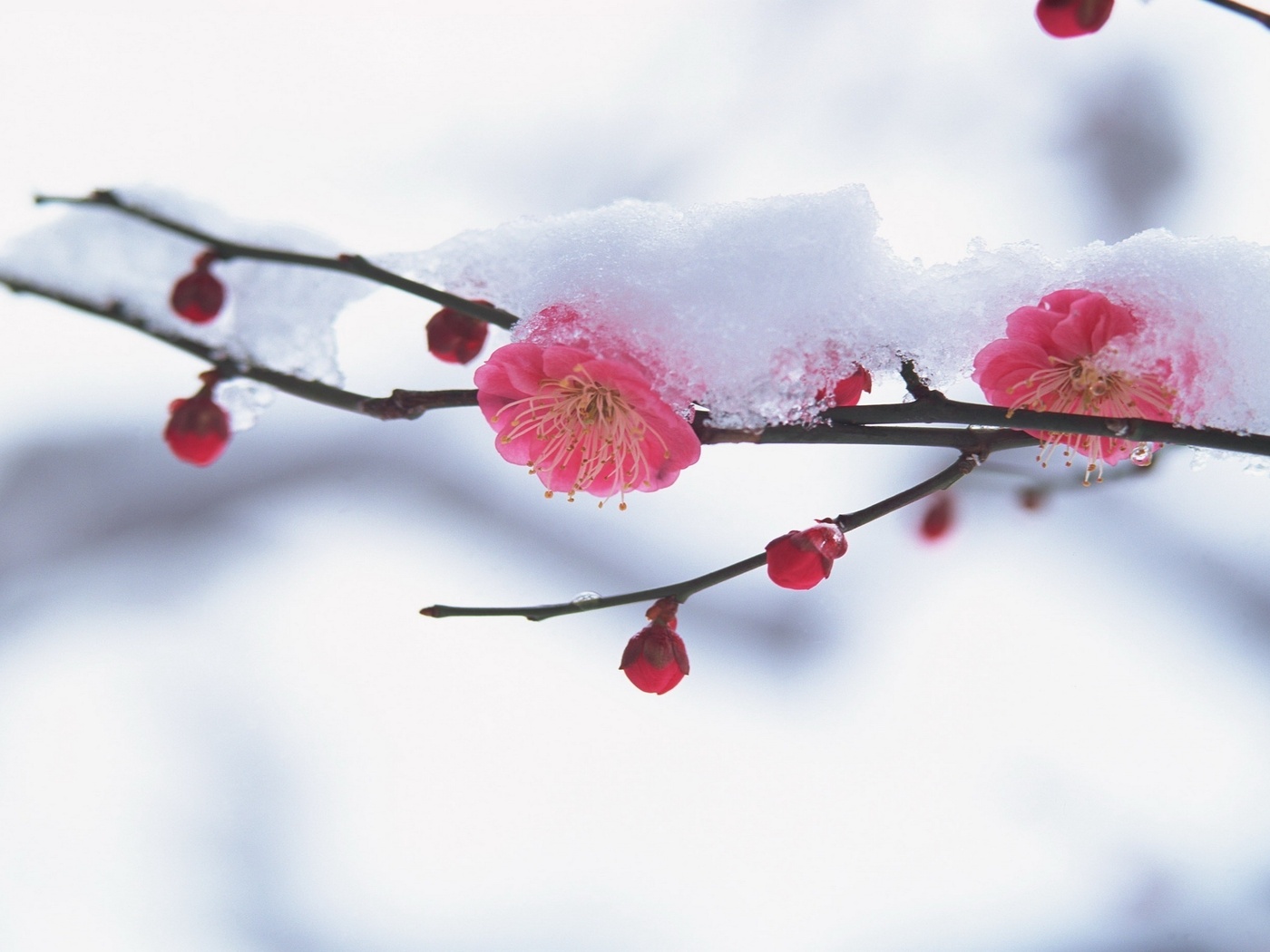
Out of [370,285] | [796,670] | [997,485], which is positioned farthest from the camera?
[796,670]

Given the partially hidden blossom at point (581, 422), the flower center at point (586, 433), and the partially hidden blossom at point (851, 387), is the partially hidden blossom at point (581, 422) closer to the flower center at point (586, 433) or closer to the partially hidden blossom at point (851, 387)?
the flower center at point (586, 433)

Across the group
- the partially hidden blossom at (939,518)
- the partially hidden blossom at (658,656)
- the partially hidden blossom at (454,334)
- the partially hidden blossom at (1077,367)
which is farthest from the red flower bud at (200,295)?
the partially hidden blossom at (939,518)

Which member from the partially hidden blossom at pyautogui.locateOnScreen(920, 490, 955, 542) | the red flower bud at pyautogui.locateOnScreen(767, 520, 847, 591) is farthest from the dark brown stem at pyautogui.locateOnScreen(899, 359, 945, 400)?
the partially hidden blossom at pyautogui.locateOnScreen(920, 490, 955, 542)

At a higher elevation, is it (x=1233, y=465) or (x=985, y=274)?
(x=985, y=274)

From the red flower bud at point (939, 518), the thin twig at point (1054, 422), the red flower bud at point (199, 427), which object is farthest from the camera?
the red flower bud at point (939, 518)

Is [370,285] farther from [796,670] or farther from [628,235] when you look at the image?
[796,670]

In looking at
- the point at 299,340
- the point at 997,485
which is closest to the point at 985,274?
the point at 299,340

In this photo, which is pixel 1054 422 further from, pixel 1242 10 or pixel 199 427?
pixel 199 427
